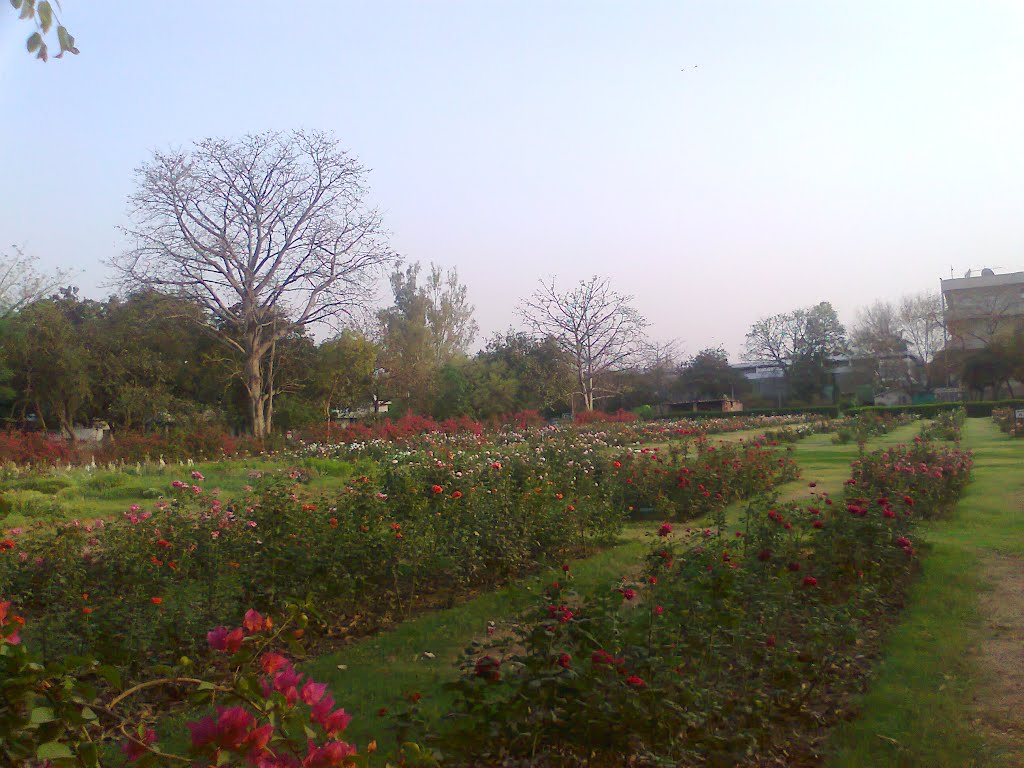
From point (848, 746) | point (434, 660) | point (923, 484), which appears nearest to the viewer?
point (848, 746)

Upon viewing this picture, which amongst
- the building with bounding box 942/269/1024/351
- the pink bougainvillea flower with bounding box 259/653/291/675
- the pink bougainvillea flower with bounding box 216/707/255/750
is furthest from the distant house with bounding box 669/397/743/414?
A: the pink bougainvillea flower with bounding box 216/707/255/750

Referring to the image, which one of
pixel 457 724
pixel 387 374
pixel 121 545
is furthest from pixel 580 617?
pixel 387 374

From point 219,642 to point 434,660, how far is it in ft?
9.76

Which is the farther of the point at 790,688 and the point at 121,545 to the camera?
the point at 121,545

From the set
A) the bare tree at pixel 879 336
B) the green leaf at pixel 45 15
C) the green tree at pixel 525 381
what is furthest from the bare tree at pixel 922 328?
the green leaf at pixel 45 15

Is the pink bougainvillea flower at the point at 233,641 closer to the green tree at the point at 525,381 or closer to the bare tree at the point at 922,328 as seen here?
the green tree at the point at 525,381

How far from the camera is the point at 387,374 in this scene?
28.3 metres

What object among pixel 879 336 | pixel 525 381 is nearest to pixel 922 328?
pixel 879 336

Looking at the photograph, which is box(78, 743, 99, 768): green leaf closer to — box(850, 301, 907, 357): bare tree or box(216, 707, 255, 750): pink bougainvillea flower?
box(216, 707, 255, 750): pink bougainvillea flower

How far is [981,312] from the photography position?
157 ft

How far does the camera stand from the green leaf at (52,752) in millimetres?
1332

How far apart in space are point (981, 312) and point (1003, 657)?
5071 cm

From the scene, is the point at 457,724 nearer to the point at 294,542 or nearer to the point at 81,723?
the point at 81,723

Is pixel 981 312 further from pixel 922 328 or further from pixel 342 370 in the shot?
pixel 342 370
